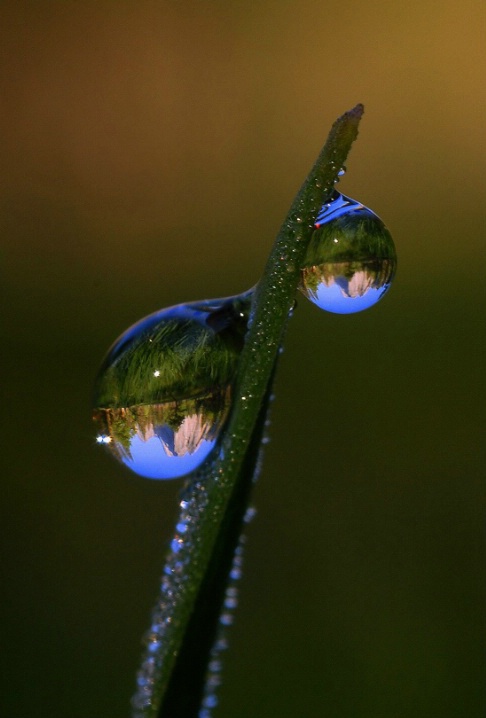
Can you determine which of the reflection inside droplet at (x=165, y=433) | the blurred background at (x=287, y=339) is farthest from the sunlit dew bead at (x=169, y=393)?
the blurred background at (x=287, y=339)

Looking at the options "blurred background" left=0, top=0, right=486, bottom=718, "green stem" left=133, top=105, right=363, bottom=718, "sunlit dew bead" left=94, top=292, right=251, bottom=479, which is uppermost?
"blurred background" left=0, top=0, right=486, bottom=718

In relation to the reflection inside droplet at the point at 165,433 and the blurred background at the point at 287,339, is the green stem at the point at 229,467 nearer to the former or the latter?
the reflection inside droplet at the point at 165,433

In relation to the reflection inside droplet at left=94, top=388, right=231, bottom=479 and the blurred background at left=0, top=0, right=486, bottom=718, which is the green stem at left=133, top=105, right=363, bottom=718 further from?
the blurred background at left=0, top=0, right=486, bottom=718

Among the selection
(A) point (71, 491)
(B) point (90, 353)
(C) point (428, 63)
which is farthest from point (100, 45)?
(A) point (71, 491)

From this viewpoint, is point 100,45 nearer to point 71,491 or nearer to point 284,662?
point 71,491

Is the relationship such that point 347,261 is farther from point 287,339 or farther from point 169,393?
point 287,339

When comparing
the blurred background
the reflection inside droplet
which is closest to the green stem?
the reflection inside droplet
